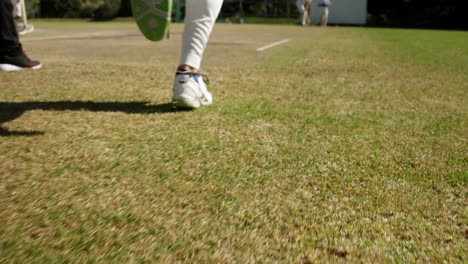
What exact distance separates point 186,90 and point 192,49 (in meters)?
0.22

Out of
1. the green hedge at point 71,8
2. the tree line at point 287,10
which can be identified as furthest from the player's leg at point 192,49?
the green hedge at point 71,8

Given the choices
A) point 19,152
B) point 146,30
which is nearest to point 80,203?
point 19,152

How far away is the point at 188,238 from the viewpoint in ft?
3.13

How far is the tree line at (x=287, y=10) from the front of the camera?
25.3 meters

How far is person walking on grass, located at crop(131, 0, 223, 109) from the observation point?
6.75ft

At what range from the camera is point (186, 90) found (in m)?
2.12

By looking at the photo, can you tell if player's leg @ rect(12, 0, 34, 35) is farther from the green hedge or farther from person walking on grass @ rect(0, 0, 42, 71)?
the green hedge

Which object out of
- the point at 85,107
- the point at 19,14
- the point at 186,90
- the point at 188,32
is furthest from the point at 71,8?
the point at 186,90

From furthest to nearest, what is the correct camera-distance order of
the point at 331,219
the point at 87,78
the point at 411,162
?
the point at 87,78, the point at 411,162, the point at 331,219

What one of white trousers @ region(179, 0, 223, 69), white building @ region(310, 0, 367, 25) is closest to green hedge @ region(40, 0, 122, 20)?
white building @ region(310, 0, 367, 25)

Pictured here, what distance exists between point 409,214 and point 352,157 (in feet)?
1.47

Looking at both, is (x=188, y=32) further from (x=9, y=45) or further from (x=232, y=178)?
(x=9, y=45)

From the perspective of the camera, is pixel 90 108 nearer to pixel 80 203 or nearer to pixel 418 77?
pixel 80 203

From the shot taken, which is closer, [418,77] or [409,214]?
[409,214]
